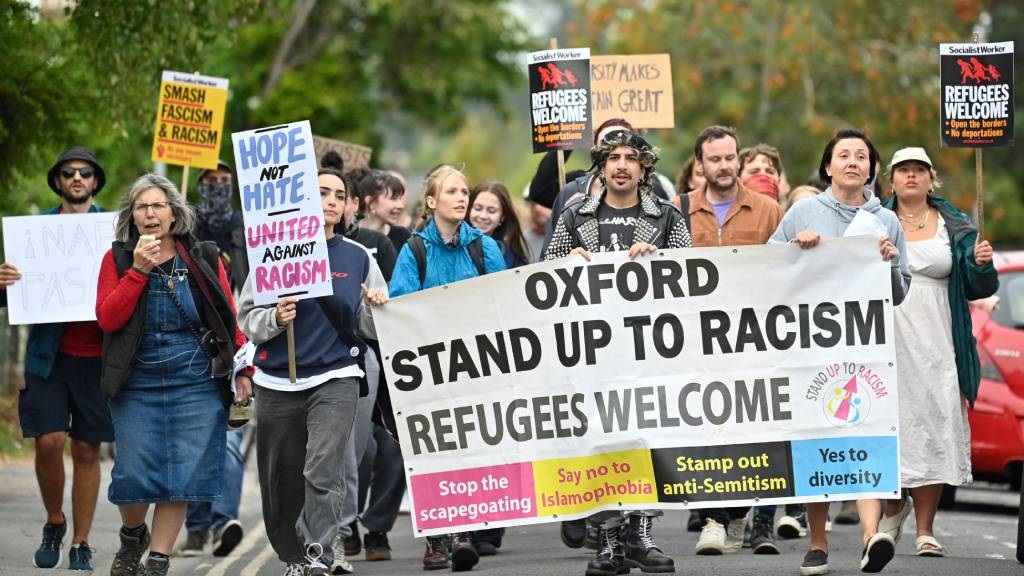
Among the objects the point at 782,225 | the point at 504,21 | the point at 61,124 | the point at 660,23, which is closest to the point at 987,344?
the point at 782,225

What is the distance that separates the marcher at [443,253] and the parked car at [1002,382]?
5.03 m

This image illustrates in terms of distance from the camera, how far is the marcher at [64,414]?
432 inches

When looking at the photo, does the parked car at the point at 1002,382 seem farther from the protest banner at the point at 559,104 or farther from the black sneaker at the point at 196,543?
the black sneaker at the point at 196,543

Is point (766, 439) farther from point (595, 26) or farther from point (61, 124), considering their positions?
point (595, 26)

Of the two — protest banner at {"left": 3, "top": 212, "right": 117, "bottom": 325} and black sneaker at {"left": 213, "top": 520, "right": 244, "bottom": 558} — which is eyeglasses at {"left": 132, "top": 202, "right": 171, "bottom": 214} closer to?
protest banner at {"left": 3, "top": 212, "right": 117, "bottom": 325}

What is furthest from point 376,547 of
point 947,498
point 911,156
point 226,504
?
point 947,498

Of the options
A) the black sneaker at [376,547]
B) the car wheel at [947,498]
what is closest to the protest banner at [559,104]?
the black sneaker at [376,547]

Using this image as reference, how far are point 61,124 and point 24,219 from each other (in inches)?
89.4

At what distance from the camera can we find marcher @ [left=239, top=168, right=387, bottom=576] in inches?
368

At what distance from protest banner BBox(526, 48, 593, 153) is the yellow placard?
9.00 ft

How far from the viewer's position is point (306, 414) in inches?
373

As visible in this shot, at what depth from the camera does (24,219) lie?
11.2m

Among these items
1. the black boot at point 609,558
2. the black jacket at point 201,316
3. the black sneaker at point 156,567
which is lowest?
the black boot at point 609,558

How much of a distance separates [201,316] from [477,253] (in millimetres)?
1862
